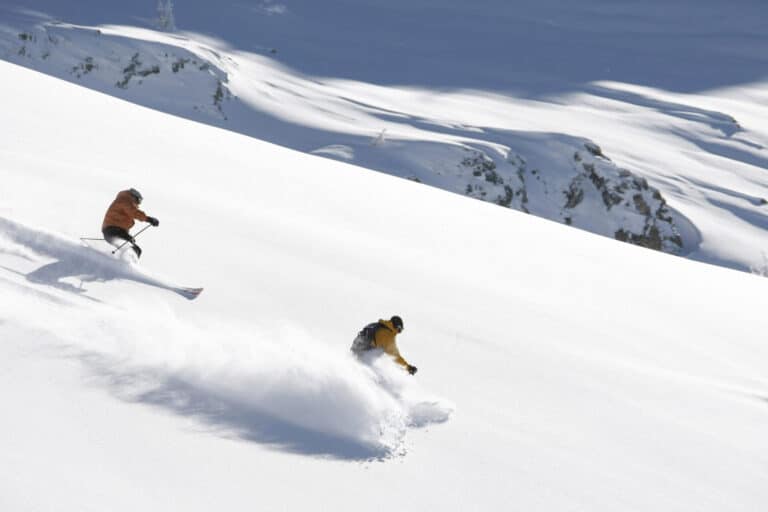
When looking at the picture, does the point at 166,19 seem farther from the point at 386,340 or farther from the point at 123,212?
the point at 386,340

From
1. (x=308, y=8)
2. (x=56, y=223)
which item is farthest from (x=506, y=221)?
(x=308, y=8)

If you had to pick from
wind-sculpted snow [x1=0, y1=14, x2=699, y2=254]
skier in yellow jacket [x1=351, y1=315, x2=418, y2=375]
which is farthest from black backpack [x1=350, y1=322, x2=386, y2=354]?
wind-sculpted snow [x1=0, y1=14, x2=699, y2=254]

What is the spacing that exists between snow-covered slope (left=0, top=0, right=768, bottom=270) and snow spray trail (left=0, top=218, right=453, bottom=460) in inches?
1242

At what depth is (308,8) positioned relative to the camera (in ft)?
241

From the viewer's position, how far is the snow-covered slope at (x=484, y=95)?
137 feet

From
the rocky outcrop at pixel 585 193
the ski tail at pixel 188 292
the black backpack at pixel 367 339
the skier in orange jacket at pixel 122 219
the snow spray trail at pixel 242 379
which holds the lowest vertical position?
the snow spray trail at pixel 242 379

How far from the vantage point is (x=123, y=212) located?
7859 mm

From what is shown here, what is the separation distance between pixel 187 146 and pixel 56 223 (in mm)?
7965

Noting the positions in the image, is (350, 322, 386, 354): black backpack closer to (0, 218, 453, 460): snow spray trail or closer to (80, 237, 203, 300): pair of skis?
(0, 218, 453, 460): snow spray trail

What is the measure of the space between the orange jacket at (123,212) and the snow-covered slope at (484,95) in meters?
30.0

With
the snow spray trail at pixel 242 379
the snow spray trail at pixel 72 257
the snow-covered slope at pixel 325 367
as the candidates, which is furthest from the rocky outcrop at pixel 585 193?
the snow spray trail at pixel 242 379

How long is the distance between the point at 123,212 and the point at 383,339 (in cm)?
326

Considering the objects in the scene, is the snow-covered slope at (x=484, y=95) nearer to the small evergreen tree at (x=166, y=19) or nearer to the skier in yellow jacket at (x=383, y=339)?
the small evergreen tree at (x=166, y=19)

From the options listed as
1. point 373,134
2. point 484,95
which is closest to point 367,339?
point 373,134
